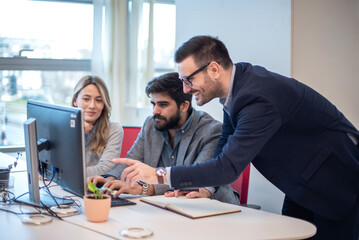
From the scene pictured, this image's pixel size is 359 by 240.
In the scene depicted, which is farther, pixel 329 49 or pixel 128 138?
pixel 128 138

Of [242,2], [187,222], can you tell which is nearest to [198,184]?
[187,222]

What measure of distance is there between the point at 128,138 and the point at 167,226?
151 centimetres

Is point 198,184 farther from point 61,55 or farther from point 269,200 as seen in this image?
point 61,55

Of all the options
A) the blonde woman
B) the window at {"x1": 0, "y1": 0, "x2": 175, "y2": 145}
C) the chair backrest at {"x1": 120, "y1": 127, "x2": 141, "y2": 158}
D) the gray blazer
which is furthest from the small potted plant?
the window at {"x1": 0, "y1": 0, "x2": 175, "y2": 145}

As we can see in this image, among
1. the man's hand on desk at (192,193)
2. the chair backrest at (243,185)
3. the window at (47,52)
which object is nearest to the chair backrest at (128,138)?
the chair backrest at (243,185)

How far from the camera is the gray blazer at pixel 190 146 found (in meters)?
2.26

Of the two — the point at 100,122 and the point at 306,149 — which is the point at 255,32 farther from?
the point at 306,149

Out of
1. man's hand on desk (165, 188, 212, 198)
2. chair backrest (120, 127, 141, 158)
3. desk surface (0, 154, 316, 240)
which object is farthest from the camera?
chair backrest (120, 127, 141, 158)

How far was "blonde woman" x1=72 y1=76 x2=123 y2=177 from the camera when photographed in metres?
2.71

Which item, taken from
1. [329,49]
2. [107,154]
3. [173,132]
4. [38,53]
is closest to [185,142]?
[173,132]

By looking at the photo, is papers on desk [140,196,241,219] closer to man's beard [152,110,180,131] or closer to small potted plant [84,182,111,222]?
small potted plant [84,182,111,222]

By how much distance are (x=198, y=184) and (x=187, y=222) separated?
153mm

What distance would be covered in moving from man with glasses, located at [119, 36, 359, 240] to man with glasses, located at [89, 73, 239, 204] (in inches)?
19.8

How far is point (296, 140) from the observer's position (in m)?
1.88
